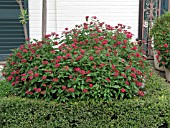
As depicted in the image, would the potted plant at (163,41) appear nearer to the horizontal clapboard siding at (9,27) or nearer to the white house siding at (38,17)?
the white house siding at (38,17)

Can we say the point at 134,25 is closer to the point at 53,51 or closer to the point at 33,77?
the point at 53,51

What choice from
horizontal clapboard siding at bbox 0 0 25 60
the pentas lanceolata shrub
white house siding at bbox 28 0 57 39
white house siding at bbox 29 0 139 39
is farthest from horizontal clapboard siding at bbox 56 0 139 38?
the pentas lanceolata shrub

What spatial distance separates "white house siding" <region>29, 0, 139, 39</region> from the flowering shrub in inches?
40.0

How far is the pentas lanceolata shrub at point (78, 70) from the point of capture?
110 inches

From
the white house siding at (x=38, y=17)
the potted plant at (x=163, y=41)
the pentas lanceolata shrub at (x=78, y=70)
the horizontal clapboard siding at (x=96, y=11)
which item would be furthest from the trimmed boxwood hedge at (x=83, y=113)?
the horizontal clapboard siding at (x=96, y=11)

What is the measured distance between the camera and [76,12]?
18.9 feet

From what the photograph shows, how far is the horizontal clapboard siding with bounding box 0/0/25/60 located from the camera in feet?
19.1

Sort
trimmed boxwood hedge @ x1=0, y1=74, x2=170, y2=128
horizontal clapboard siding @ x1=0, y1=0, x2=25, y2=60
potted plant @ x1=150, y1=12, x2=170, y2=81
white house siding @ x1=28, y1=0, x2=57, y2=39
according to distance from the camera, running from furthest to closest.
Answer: horizontal clapboard siding @ x1=0, y1=0, x2=25, y2=60 < white house siding @ x1=28, y1=0, x2=57, y2=39 < potted plant @ x1=150, y1=12, x2=170, y2=81 < trimmed boxwood hedge @ x1=0, y1=74, x2=170, y2=128

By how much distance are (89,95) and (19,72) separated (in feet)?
2.88

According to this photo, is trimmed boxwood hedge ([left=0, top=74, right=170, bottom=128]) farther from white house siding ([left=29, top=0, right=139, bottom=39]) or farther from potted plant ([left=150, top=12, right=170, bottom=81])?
white house siding ([left=29, top=0, right=139, bottom=39])

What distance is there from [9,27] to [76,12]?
1529 mm

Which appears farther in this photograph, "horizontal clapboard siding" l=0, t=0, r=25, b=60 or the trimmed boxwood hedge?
"horizontal clapboard siding" l=0, t=0, r=25, b=60

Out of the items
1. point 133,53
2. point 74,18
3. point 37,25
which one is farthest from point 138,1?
point 133,53

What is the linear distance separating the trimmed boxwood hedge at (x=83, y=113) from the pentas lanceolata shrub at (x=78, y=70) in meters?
0.10
